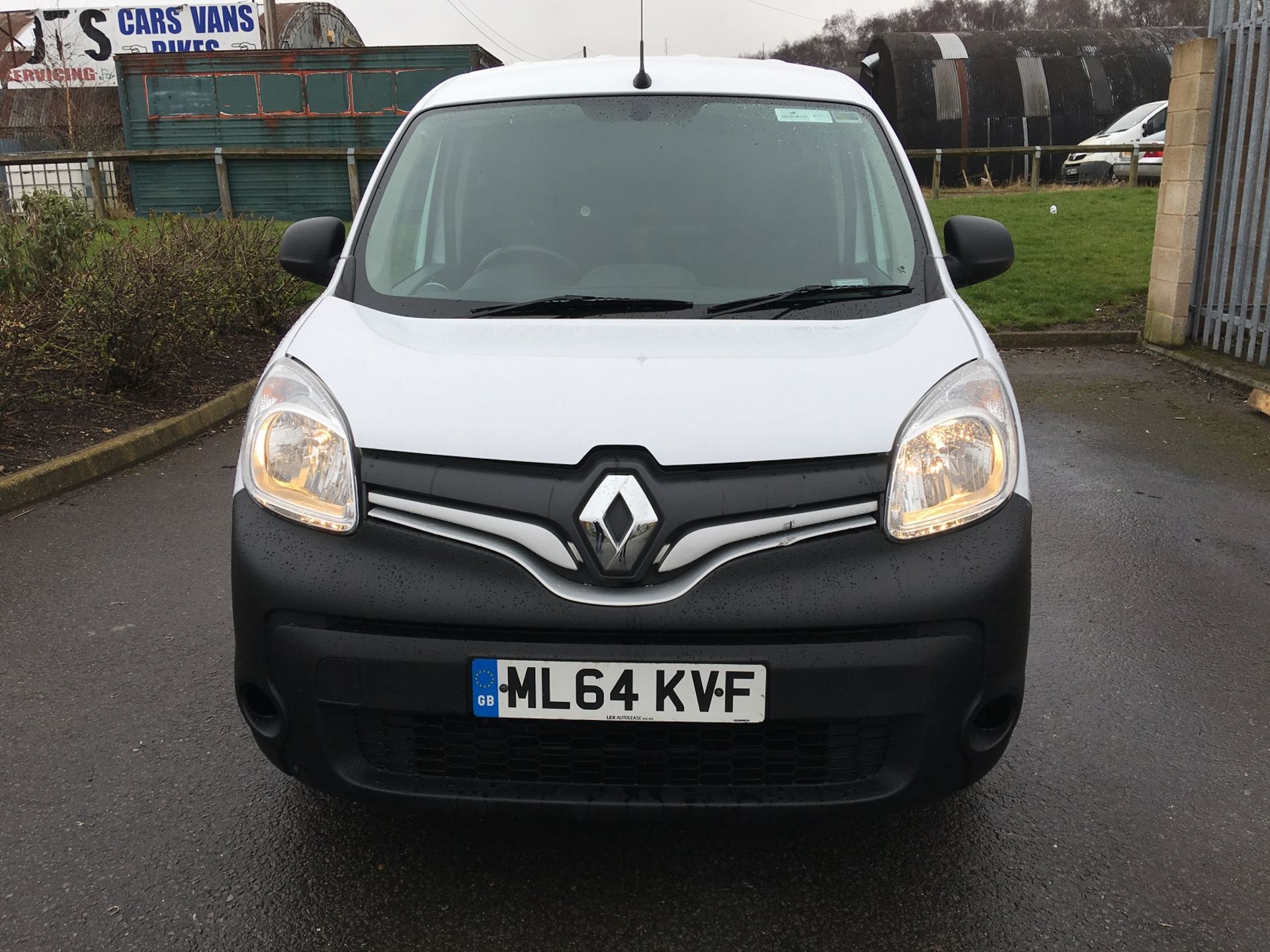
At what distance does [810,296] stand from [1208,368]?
6.30 m

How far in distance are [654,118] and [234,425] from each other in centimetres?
463

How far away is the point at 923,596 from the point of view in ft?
6.69

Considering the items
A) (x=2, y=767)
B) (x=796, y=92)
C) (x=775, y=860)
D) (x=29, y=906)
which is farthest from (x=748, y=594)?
(x=2, y=767)

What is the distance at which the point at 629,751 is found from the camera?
6.93ft

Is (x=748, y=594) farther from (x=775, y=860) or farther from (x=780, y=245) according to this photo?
(x=780, y=245)

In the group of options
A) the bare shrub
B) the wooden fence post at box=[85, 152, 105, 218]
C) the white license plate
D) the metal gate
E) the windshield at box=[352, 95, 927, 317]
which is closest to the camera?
the white license plate

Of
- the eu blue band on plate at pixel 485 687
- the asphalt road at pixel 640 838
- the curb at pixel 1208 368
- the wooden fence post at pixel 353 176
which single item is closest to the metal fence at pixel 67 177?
the wooden fence post at pixel 353 176

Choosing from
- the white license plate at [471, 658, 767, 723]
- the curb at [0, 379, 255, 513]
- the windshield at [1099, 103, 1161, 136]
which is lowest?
the curb at [0, 379, 255, 513]

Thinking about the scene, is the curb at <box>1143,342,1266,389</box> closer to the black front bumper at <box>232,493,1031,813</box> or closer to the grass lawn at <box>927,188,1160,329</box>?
the grass lawn at <box>927,188,1160,329</box>

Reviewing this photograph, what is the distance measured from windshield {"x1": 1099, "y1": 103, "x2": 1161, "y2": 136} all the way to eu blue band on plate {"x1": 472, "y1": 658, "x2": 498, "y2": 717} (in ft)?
79.9

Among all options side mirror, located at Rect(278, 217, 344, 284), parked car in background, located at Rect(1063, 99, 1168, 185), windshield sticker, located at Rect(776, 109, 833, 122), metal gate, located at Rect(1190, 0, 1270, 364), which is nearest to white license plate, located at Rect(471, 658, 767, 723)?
side mirror, located at Rect(278, 217, 344, 284)

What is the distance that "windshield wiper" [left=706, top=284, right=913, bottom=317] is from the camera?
2.74 meters

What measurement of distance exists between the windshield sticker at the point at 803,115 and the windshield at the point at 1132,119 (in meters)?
22.5

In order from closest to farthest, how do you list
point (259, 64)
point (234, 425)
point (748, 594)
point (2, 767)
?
point (748, 594), point (2, 767), point (234, 425), point (259, 64)
